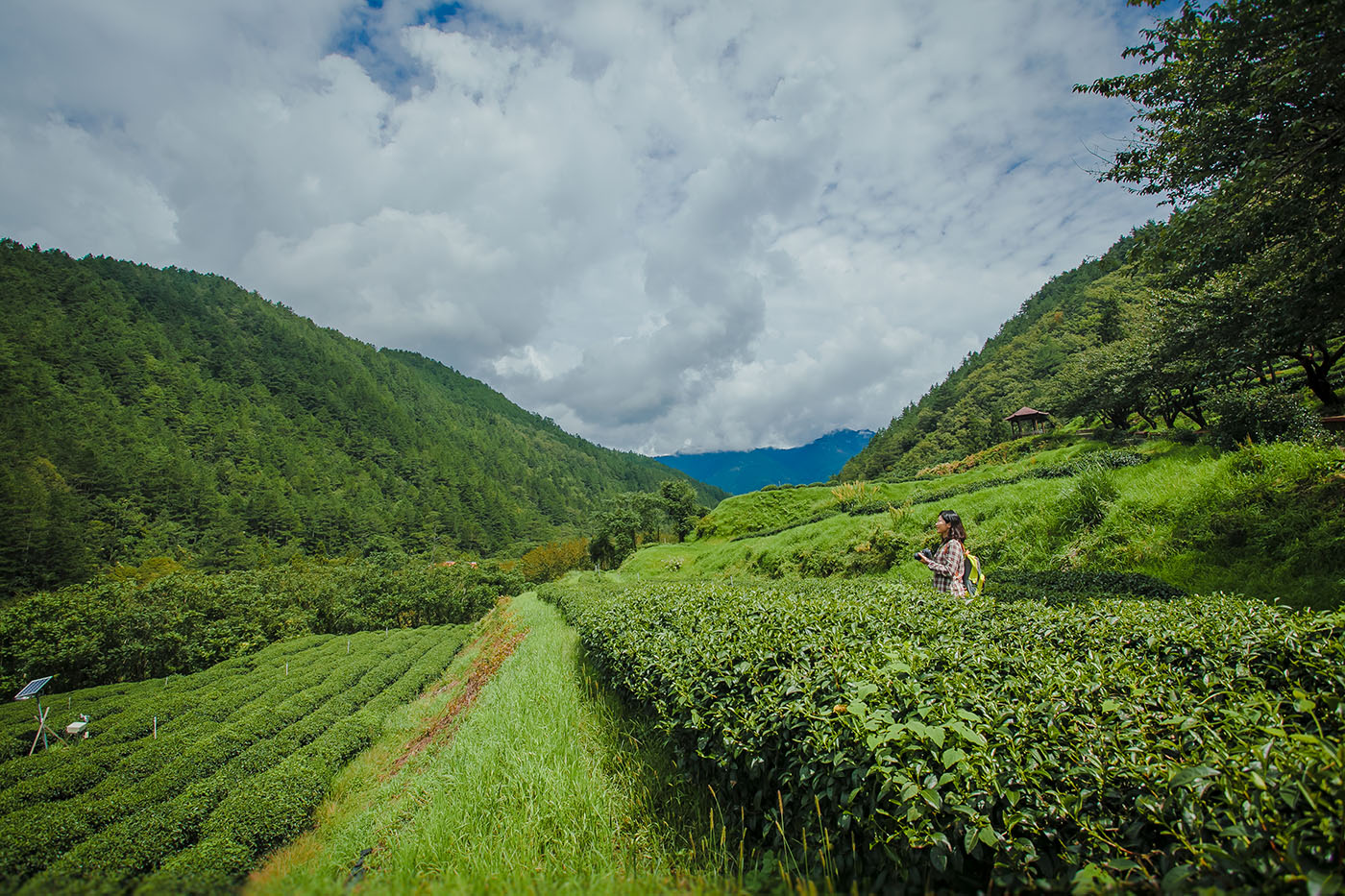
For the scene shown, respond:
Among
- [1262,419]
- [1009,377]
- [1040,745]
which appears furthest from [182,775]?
[1009,377]

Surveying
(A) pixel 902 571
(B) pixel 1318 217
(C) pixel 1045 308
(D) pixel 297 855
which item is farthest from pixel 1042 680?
(C) pixel 1045 308

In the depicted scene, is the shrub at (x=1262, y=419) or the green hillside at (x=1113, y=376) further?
the green hillside at (x=1113, y=376)

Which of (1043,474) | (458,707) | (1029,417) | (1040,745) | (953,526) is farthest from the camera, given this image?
(1029,417)

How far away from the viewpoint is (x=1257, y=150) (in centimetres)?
638

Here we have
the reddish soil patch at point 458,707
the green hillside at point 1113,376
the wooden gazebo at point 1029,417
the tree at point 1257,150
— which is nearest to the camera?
the tree at point 1257,150

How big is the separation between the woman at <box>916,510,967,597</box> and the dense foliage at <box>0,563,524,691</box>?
4769cm

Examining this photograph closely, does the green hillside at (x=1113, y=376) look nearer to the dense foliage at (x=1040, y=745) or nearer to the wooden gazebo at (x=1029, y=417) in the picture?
the wooden gazebo at (x=1029, y=417)

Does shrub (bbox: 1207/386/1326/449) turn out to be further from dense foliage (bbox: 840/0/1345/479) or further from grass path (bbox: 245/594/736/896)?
grass path (bbox: 245/594/736/896)

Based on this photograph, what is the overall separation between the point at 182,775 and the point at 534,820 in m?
16.2

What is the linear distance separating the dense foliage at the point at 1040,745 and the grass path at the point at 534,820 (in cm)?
64

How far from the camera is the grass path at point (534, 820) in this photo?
2.19 metres

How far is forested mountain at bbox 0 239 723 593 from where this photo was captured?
73.8 metres

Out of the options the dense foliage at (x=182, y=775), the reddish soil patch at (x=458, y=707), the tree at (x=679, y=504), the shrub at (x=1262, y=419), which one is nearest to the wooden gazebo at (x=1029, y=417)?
the shrub at (x=1262, y=419)

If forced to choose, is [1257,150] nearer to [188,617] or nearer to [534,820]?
[534,820]
